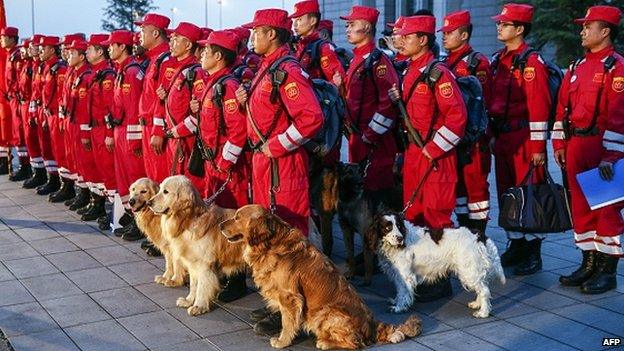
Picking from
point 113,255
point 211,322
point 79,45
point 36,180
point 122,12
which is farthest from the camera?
point 122,12

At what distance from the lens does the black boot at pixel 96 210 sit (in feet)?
32.7

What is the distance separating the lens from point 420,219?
6.67 m

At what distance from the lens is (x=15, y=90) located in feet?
42.6

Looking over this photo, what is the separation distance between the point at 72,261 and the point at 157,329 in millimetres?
2447

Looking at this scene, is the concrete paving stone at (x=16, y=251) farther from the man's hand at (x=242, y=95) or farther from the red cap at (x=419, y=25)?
the red cap at (x=419, y=25)

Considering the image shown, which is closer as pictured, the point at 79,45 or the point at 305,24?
the point at 305,24

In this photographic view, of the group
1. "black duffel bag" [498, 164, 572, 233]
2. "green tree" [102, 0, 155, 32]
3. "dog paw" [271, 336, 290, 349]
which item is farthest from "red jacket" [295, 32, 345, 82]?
"green tree" [102, 0, 155, 32]

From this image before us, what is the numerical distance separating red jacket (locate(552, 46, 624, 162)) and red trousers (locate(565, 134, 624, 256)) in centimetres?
14

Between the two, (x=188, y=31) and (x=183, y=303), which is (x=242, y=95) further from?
(x=183, y=303)

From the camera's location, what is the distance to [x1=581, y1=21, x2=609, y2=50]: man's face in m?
6.75

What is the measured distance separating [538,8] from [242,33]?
23.8m

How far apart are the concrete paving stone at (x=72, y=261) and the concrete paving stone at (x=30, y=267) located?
0.29 ft

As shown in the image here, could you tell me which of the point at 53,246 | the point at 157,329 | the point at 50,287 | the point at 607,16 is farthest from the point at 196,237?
the point at 607,16

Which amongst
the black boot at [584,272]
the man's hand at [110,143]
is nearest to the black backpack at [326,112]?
the black boot at [584,272]
